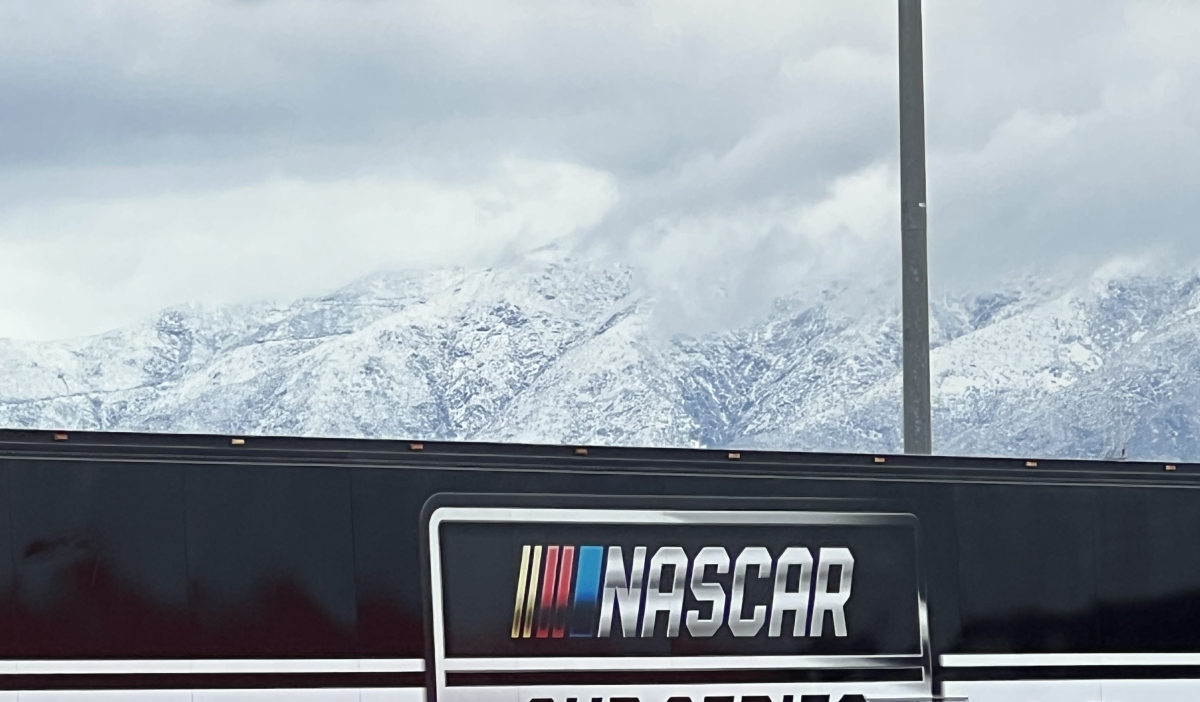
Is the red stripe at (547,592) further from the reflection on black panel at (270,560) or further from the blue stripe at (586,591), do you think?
the reflection on black panel at (270,560)

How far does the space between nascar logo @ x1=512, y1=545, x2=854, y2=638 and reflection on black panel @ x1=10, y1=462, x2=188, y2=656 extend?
7.97 ft

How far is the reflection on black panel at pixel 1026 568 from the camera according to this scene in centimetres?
1411

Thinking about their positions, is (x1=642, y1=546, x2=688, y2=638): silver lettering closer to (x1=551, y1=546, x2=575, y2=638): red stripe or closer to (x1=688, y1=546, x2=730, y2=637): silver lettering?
(x1=688, y1=546, x2=730, y2=637): silver lettering

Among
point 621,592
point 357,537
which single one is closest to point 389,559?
point 357,537

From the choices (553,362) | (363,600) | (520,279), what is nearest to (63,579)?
(363,600)

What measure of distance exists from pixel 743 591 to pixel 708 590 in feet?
0.89

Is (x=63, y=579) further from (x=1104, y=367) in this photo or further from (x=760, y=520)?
(x=1104, y=367)

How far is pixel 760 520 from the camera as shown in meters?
13.5

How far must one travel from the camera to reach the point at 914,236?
13086 millimetres

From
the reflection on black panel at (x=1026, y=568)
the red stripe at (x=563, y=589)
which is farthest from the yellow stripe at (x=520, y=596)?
the reflection on black panel at (x=1026, y=568)

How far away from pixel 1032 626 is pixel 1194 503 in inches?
75.7

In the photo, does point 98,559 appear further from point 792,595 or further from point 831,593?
point 831,593

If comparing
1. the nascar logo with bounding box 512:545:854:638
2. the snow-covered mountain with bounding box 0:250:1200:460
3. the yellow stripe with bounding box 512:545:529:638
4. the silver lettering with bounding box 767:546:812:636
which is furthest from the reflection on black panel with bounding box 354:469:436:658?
the snow-covered mountain with bounding box 0:250:1200:460

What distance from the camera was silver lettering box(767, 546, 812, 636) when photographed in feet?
44.1
